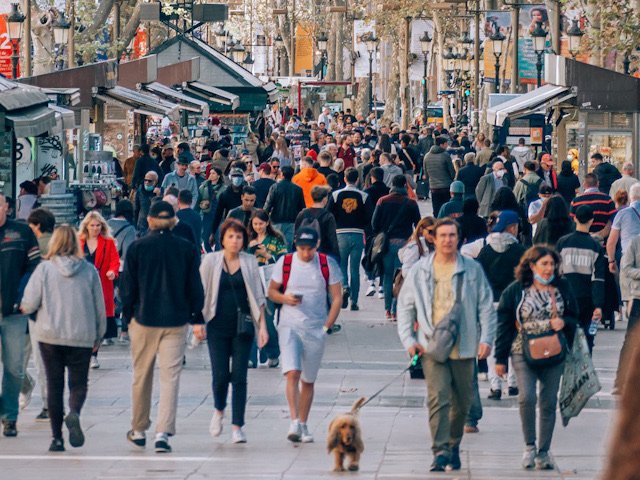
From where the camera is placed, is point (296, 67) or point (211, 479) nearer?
point (211, 479)

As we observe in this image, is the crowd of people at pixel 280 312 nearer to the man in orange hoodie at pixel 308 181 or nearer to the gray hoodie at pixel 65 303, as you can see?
the gray hoodie at pixel 65 303

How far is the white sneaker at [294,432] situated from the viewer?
9.27 meters

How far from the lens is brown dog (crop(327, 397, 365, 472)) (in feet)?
26.0

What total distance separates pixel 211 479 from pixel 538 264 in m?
2.14

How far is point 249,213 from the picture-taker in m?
15.1

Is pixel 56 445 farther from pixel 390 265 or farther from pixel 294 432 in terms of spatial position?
pixel 390 265

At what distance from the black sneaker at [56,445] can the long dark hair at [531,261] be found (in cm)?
293

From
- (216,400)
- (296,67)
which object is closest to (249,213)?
(216,400)

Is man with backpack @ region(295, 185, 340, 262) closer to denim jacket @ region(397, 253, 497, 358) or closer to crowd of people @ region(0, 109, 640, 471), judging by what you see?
crowd of people @ region(0, 109, 640, 471)

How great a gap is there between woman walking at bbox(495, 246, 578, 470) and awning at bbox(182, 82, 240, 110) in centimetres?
3355

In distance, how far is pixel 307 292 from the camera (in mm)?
9359

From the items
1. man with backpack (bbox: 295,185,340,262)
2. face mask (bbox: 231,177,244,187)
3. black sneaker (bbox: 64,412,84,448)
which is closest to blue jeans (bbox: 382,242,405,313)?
man with backpack (bbox: 295,185,340,262)

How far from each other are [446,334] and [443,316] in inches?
5.0

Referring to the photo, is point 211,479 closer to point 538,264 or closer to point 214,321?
point 214,321
